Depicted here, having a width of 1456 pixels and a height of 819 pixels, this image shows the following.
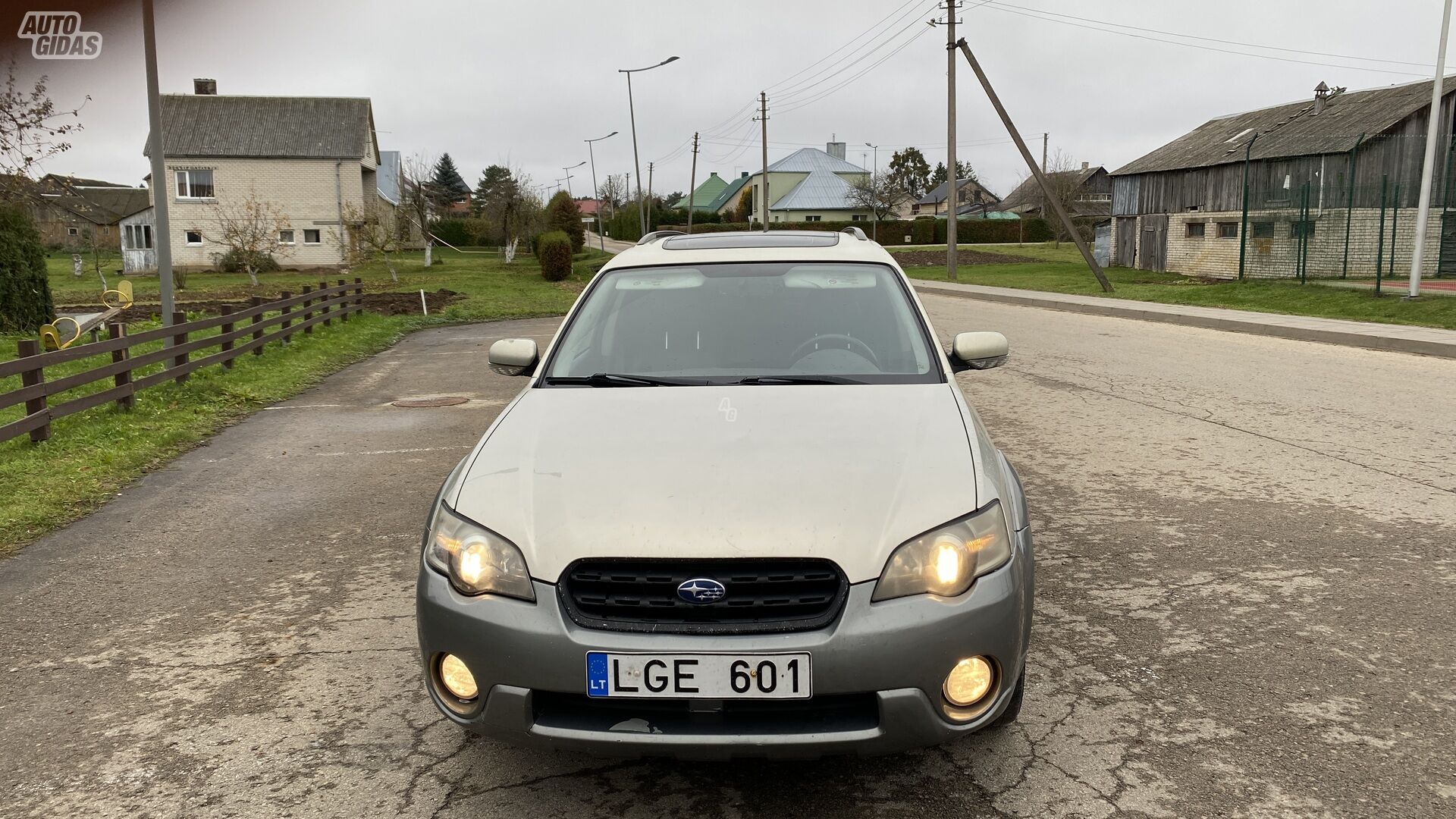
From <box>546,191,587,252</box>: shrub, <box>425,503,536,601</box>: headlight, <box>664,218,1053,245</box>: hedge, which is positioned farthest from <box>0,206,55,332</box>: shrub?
<box>664,218,1053,245</box>: hedge

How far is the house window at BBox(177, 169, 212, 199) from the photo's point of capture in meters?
52.2

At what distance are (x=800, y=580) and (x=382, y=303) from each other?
2790cm

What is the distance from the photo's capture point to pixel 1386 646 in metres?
4.14

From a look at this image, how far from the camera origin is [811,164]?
108 meters

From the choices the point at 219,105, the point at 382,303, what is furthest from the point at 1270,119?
the point at 219,105

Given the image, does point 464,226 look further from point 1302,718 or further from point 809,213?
point 1302,718

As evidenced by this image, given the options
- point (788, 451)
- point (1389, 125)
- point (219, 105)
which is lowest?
point (788, 451)

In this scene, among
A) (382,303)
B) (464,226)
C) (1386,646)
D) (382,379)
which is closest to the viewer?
(1386,646)

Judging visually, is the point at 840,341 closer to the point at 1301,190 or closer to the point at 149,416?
the point at 149,416

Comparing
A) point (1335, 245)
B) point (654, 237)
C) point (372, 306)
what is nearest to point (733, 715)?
point (654, 237)

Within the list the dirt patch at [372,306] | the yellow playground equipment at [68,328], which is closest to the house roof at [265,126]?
the dirt patch at [372,306]

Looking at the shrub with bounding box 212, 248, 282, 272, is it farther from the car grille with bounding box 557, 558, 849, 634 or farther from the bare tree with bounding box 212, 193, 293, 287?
the car grille with bounding box 557, 558, 849, 634

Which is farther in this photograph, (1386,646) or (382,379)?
(382,379)

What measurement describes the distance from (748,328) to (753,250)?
657 millimetres
